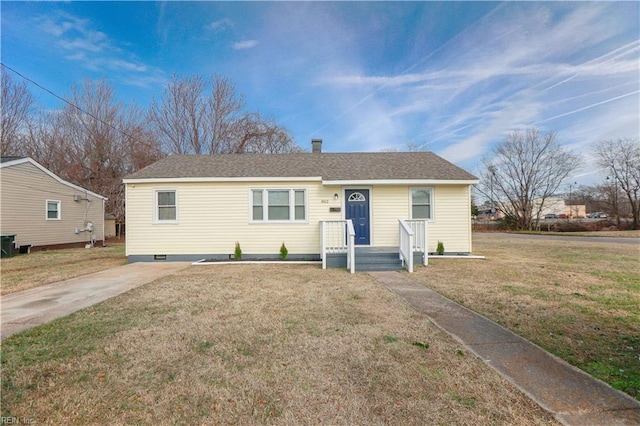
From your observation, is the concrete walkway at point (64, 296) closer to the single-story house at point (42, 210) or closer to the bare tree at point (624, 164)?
the single-story house at point (42, 210)

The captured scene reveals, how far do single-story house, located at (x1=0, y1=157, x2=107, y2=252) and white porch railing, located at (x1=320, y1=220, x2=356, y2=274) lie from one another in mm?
14068

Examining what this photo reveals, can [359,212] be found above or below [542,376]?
above

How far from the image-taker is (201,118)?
24766 millimetres

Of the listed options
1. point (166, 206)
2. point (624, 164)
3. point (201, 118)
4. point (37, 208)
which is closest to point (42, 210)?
point (37, 208)

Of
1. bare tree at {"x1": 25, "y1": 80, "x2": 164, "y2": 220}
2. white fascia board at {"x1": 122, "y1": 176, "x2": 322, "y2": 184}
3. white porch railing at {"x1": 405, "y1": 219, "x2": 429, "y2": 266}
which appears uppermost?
bare tree at {"x1": 25, "y1": 80, "x2": 164, "y2": 220}

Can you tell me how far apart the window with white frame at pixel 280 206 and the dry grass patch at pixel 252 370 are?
18.4 feet

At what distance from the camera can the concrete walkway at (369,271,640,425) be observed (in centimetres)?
204

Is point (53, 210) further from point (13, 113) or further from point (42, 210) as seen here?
point (13, 113)

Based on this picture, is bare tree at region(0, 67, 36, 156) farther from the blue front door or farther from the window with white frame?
the blue front door

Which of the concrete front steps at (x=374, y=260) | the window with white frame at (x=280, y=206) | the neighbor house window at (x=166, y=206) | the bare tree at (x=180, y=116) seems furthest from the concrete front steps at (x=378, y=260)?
the bare tree at (x=180, y=116)

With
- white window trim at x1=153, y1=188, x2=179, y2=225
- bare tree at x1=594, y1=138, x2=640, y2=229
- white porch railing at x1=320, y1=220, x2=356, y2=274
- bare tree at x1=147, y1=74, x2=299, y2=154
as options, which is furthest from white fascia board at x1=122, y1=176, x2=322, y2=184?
bare tree at x1=594, y1=138, x2=640, y2=229

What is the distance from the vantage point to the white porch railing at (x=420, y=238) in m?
8.67

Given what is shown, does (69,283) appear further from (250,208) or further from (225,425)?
(225,425)

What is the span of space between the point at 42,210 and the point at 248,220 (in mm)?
12305
